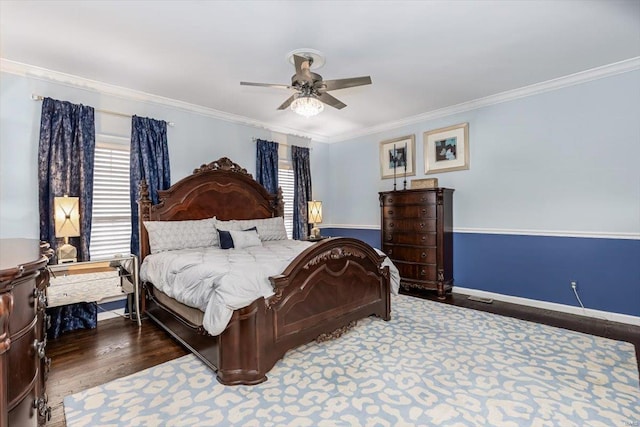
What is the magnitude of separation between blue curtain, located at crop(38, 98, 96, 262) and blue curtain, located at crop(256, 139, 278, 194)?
235cm

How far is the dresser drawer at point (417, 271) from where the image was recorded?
4723mm

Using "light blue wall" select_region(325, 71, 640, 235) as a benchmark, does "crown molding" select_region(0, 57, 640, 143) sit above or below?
above

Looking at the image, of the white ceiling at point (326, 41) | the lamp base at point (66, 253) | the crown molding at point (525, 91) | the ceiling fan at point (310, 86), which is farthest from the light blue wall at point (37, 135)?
the crown molding at point (525, 91)

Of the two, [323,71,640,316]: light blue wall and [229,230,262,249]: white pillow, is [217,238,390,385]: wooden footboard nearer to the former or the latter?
[229,230,262,249]: white pillow

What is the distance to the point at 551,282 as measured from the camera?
4.06 metres

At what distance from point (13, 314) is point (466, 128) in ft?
17.0

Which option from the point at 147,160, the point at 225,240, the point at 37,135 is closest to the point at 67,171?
the point at 37,135

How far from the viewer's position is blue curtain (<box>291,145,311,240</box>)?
6.00 metres

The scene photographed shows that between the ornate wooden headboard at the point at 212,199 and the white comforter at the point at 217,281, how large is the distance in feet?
3.43

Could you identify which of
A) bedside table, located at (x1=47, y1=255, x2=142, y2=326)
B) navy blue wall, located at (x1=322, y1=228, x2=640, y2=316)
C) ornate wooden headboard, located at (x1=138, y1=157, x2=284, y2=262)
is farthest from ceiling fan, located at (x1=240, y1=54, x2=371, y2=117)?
navy blue wall, located at (x1=322, y1=228, x2=640, y2=316)

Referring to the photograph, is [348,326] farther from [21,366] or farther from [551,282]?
[551,282]

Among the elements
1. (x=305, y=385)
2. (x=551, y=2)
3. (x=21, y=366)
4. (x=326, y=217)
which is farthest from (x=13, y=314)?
(x=326, y=217)

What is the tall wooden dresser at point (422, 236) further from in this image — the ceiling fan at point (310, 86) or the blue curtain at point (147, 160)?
the blue curtain at point (147, 160)

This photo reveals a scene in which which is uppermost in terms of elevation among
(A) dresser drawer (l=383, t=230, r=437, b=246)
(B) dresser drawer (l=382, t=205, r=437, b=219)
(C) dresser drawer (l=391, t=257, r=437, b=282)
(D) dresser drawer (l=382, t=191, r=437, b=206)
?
(D) dresser drawer (l=382, t=191, r=437, b=206)
